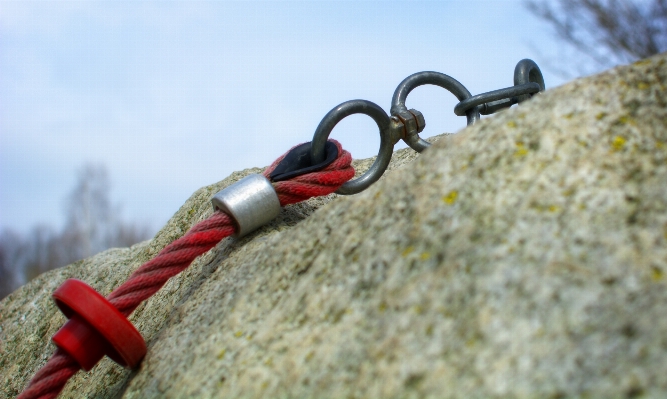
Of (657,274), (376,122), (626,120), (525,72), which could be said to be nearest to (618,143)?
(626,120)

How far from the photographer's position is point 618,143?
112 centimetres

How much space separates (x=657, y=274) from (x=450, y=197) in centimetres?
39

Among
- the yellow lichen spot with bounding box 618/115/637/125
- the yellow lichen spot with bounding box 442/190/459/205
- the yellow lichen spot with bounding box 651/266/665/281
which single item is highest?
the yellow lichen spot with bounding box 618/115/637/125

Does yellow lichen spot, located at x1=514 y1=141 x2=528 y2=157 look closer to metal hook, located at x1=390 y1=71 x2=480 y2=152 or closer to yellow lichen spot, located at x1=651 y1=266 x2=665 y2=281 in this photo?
yellow lichen spot, located at x1=651 y1=266 x2=665 y2=281

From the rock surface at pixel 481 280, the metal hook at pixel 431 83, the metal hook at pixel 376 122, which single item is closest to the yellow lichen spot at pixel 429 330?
the rock surface at pixel 481 280

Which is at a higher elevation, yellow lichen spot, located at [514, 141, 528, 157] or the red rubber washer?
yellow lichen spot, located at [514, 141, 528, 157]

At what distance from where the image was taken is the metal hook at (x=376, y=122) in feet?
6.11

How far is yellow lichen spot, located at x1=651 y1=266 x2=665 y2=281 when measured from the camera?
2.96 ft

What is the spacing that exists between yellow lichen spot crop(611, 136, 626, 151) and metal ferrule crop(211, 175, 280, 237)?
39.4 inches

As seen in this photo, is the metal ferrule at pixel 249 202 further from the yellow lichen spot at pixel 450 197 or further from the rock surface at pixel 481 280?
the yellow lichen spot at pixel 450 197

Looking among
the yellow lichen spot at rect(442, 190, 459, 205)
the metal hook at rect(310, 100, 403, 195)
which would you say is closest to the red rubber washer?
the metal hook at rect(310, 100, 403, 195)

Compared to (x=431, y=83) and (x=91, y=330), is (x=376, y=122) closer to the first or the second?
(x=431, y=83)

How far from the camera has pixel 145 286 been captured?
168 centimetres

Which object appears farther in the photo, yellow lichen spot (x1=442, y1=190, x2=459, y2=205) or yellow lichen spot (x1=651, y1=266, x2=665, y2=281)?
yellow lichen spot (x1=442, y1=190, x2=459, y2=205)
